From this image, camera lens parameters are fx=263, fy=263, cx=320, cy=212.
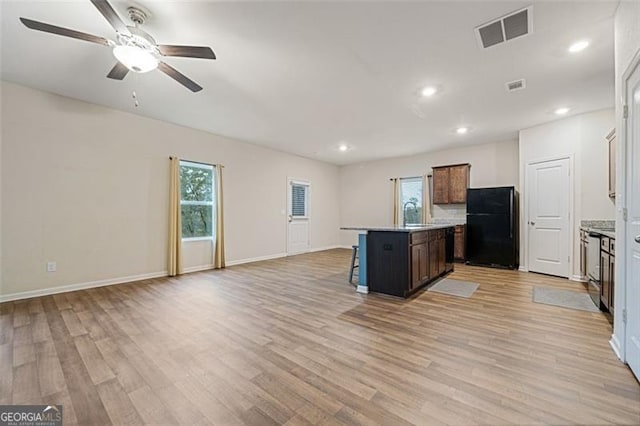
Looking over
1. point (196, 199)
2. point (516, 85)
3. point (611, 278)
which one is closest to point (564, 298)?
point (611, 278)

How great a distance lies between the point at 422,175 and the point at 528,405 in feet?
20.8

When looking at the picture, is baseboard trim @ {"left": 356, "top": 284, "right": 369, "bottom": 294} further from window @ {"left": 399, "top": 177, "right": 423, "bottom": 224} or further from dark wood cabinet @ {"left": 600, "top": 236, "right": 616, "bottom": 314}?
→ window @ {"left": 399, "top": 177, "right": 423, "bottom": 224}

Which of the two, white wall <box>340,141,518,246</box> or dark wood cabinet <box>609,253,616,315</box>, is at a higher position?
white wall <box>340,141,518,246</box>

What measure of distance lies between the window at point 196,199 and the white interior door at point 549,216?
6374mm

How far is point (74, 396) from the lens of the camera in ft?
5.37

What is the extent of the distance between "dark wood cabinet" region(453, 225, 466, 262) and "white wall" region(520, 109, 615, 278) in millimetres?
1802

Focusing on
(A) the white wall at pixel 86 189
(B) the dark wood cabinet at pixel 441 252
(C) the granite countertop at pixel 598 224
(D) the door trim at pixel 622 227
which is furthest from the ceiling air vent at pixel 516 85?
(A) the white wall at pixel 86 189

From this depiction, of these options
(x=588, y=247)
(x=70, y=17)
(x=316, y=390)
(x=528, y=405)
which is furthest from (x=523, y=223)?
(x=70, y=17)

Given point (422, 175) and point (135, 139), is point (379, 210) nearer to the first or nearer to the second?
point (422, 175)

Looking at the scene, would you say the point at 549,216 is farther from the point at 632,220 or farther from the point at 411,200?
the point at 632,220

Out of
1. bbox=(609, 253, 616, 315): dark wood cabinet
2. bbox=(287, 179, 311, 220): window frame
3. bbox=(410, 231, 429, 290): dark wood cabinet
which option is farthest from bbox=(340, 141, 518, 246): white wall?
bbox=(609, 253, 616, 315): dark wood cabinet

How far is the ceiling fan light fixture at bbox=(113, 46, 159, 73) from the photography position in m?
2.26

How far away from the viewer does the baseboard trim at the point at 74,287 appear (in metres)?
3.49

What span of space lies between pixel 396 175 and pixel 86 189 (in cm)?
698
